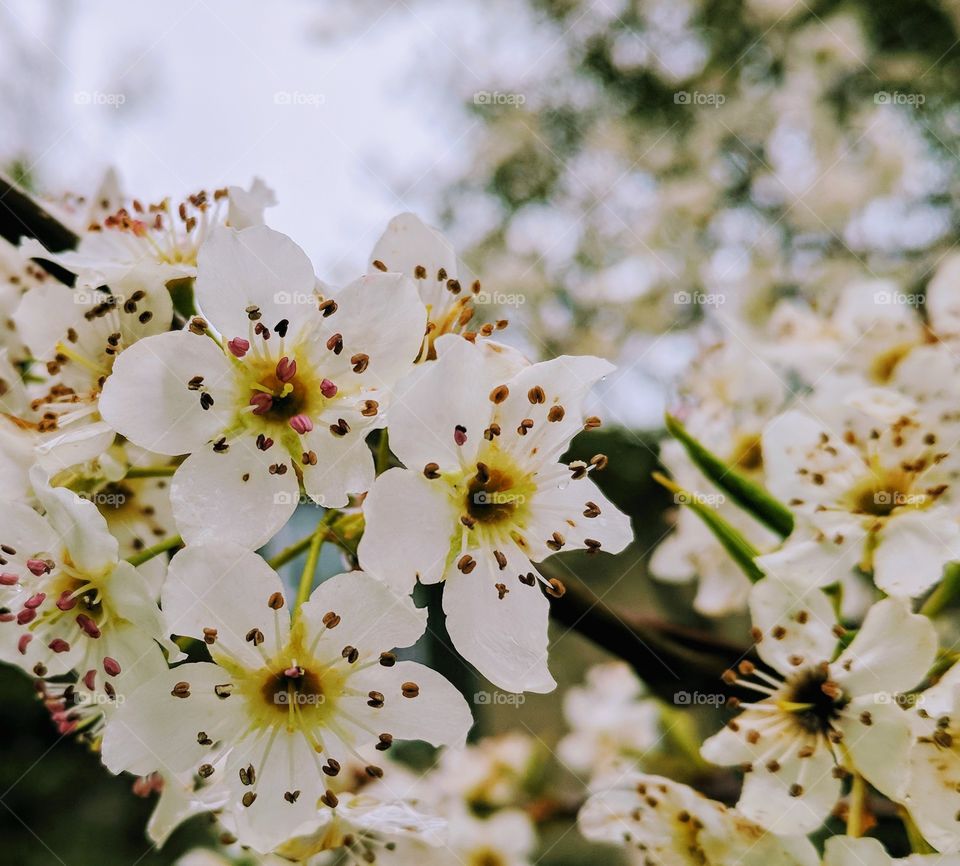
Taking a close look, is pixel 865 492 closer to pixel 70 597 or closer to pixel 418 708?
pixel 418 708

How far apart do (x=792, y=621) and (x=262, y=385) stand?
477 millimetres

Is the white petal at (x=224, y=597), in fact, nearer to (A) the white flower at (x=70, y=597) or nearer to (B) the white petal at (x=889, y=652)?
(A) the white flower at (x=70, y=597)

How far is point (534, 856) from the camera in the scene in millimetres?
1762

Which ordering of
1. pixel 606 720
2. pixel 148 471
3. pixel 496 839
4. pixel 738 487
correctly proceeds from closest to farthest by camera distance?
pixel 148 471 → pixel 738 487 → pixel 496 839 → pixel 606 720

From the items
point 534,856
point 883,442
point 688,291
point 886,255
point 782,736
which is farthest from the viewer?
point 688,291

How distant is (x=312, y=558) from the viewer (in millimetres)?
686

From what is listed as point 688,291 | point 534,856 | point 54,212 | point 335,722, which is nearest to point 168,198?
point 54,212

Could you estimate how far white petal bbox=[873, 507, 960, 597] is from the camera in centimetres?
72

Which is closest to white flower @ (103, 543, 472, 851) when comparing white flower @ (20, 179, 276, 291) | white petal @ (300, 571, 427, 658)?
white petal @ (300, 571, 427, 658)

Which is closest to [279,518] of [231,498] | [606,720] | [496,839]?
[231,498]

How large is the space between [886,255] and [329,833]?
210cm

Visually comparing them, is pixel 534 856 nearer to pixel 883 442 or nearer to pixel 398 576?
pixel 883 442

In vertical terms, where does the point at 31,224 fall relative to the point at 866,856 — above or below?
above

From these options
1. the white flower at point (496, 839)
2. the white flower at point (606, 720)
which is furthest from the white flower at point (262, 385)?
the white flower at point (606, 720)
